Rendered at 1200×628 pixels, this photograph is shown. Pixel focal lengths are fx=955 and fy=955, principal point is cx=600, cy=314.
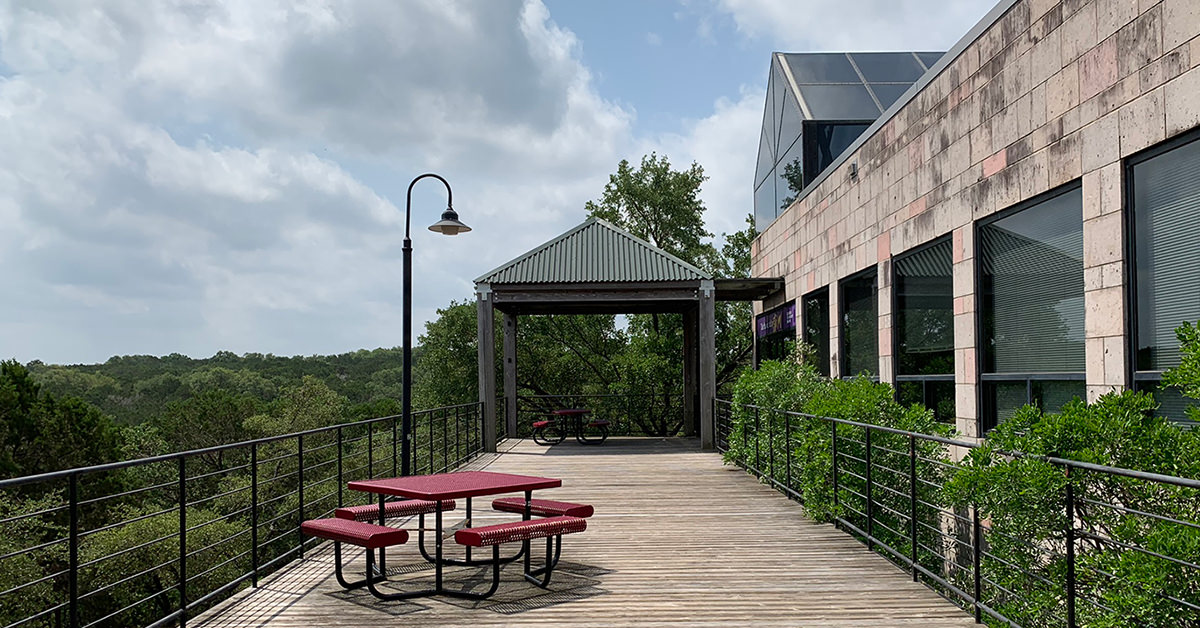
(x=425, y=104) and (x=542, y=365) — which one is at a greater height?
(x=425, y=104)

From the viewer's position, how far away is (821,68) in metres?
17.2

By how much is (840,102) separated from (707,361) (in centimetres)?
502

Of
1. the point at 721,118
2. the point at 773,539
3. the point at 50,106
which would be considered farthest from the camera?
the point at 50,106

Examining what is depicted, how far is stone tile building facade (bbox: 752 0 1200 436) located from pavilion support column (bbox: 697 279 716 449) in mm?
4198

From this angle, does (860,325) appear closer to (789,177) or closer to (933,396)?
(933,396)

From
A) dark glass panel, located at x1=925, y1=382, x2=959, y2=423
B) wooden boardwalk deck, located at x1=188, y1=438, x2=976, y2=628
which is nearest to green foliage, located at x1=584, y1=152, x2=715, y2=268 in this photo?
dark glass panel, located at x1=925, y1=382, x2=959, y2=423

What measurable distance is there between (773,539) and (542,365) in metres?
28.6

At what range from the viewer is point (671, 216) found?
128 feet

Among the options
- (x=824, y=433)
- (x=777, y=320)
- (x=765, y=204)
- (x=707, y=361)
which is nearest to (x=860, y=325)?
(x=707, y=361)

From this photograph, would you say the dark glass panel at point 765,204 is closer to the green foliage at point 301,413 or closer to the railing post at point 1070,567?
the railing post at point 1070,567

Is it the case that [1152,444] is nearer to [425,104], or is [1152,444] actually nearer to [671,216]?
[425,104]

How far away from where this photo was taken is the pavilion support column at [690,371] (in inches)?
837

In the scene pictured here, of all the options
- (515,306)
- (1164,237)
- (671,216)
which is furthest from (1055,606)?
(671,216)

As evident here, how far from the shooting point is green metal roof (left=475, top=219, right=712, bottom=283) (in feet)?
57.6
